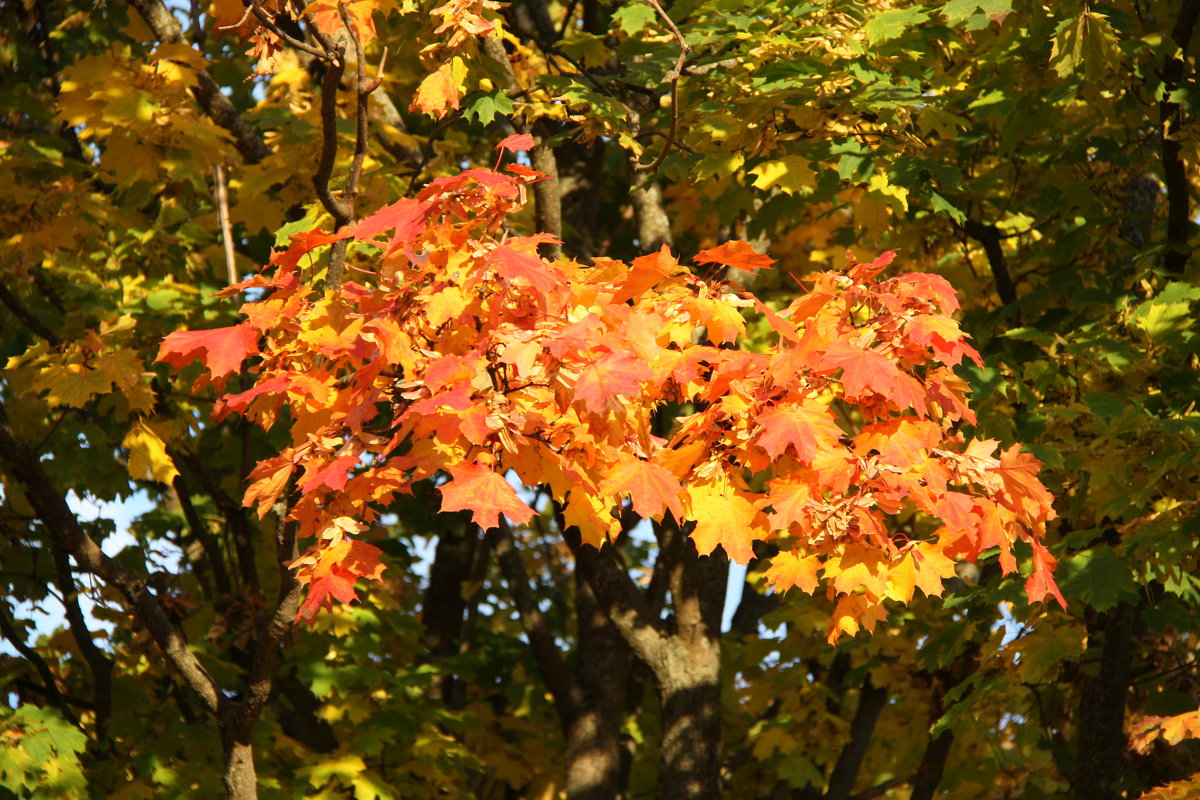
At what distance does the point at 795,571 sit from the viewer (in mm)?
3957

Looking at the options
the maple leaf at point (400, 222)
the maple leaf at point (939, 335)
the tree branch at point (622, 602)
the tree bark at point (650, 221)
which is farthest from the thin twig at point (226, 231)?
the maple leaf at point (939, 335)

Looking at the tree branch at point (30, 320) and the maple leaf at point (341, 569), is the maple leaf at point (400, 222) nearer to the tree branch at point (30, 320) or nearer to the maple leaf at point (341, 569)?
the maple leaf at point (341, 569)

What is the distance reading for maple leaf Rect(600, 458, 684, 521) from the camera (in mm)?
3670

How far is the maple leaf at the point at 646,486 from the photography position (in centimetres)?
367

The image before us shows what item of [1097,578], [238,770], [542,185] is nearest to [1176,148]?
[1097,578]

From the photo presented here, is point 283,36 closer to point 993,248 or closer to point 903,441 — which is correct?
point 903,441

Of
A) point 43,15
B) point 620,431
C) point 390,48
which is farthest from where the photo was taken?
point 43,15

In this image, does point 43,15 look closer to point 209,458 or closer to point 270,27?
point 209,458

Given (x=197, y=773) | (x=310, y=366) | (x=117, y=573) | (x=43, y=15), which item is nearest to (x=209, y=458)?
(x=197, y=773)

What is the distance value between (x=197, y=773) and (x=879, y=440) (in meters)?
5.27

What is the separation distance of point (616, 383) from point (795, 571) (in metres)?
1.00

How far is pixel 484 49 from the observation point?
6238mm

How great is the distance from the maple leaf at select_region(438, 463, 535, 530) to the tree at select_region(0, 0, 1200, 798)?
12mm

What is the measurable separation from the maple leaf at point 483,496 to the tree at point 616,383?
12 millimetres
